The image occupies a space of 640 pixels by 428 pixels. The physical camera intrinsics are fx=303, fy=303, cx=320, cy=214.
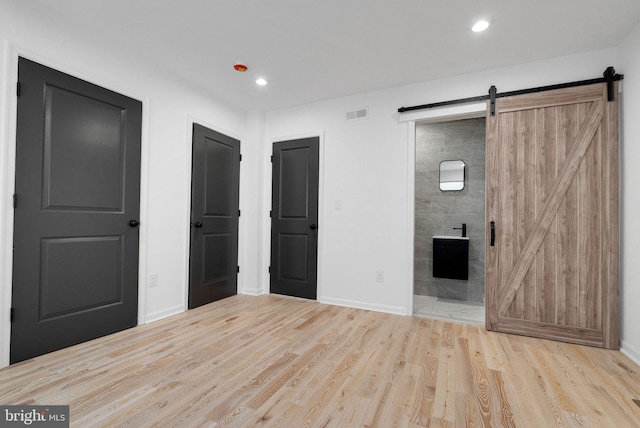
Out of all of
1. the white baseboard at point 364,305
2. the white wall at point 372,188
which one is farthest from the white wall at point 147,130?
the white baseboard at point 364,305

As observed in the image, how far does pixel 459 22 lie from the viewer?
2.32 meters

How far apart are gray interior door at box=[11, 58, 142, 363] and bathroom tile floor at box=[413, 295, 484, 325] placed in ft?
10.1

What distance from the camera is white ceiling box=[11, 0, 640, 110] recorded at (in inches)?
85.1

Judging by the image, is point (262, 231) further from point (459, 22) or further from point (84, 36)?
point (459, 22)

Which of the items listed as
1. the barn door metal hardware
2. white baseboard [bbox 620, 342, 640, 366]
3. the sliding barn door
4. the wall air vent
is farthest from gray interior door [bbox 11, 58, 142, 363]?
white baseboard [bbox 620, 342, 640, 366]

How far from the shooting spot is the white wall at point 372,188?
332 centimetres

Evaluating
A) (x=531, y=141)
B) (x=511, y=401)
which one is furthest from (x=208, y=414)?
(x=531, y=141)

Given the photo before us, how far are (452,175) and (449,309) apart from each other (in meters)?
1.80

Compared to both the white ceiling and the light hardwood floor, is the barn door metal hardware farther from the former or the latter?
the light hardwood floor

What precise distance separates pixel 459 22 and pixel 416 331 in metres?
2.63

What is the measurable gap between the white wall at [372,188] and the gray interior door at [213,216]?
1.17 m

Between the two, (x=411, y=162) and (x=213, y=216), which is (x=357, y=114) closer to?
(x=411, y=162)

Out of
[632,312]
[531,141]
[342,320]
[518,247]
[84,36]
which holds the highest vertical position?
[84,36]

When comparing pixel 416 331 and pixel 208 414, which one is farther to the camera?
pixel 416 331
